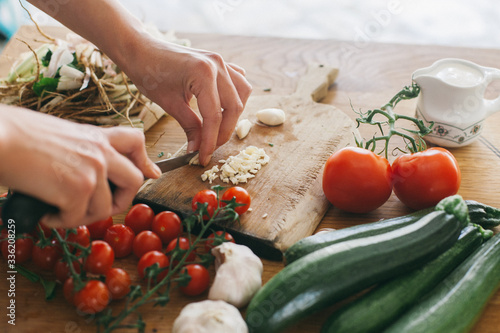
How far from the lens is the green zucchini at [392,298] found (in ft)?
2.82

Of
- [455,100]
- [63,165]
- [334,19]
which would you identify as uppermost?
[63,165]

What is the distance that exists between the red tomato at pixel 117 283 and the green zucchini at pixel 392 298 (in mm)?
439

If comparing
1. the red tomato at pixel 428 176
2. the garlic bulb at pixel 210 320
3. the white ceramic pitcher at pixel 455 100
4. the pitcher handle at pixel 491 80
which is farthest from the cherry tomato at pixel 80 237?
the pitcher handle at pixel 491 80

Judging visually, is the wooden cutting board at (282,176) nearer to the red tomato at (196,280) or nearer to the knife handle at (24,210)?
the red tomato at (196,280)

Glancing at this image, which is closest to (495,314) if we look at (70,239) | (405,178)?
(405,178)

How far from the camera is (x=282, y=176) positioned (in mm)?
1373

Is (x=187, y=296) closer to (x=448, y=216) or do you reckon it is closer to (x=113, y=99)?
(x=448, y=216)

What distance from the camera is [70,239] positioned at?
112 centimetres

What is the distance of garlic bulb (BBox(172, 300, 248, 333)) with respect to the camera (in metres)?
0.86

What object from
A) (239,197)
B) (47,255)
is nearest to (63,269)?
(47,255)

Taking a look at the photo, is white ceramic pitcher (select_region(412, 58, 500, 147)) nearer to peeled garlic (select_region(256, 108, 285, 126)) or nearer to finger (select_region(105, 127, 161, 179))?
peeled garlic (select_region(256, 108, 285, 126))

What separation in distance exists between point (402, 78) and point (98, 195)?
1.46 m

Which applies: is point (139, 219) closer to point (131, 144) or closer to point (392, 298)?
point (131, 144)

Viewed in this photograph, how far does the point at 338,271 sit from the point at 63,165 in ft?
1.84
